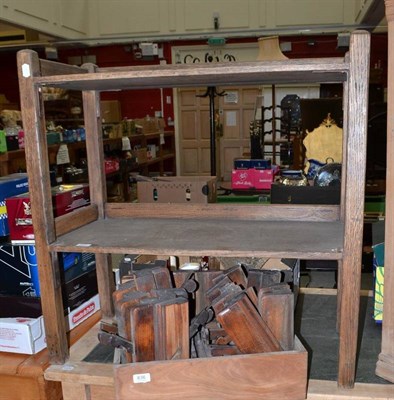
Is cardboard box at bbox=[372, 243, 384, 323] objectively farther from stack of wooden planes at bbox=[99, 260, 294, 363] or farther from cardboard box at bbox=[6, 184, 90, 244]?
cardboard box at bbox=[6, 184, 90, 244]

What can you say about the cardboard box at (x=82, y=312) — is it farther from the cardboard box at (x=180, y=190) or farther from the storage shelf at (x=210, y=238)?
the cardboard box at (x=180, y=190)

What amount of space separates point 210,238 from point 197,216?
0.27 m

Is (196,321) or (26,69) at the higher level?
(26,69)

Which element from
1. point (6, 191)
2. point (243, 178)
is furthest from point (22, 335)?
point (243, 178)

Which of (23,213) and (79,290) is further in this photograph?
(79,290)

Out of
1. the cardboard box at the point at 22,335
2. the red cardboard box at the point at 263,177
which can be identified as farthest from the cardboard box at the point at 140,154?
the cardboard box at the point at 22,335

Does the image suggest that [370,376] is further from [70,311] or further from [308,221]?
[70,311]

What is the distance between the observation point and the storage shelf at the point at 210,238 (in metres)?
1.08

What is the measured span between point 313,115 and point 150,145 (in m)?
3.64

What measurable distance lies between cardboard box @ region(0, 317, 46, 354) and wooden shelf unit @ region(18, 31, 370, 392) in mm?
126

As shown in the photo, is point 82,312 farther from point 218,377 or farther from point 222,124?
point 222,124

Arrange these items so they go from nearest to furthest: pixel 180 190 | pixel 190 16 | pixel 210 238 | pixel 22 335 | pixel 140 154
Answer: pixel 210 238 → pixel 22 335 → pixel 180 190 → pixel 140 154 → pixel 190 16

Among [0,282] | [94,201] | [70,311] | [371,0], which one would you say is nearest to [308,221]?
[94,201]

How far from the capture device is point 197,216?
146cm
